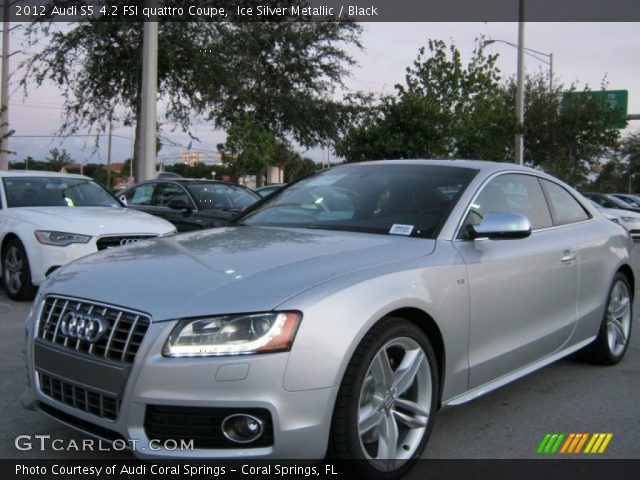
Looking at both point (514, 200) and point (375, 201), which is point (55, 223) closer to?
point (375, 201)

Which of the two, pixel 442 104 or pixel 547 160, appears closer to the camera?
pixel 442 104

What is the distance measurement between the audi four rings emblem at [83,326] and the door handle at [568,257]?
2.91 m

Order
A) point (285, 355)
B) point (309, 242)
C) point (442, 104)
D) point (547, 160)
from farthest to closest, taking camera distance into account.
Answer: point (547, 160)
point (442, 104)
point (309, 242)
point (285, 355)

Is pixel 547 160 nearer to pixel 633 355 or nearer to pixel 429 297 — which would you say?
pixel 633 355

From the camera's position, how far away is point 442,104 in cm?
2127

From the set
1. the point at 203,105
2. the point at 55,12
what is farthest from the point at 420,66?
the point at 55,12

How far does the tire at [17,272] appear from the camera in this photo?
7.18 metres

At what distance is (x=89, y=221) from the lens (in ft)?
24.1

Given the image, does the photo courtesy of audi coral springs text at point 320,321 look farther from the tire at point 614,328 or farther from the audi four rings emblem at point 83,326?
the tire at point 614,328

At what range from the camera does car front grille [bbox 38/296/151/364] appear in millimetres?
2660

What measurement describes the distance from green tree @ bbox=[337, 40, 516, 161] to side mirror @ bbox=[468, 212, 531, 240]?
14641 mm

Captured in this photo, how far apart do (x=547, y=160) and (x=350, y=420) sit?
92.7ft

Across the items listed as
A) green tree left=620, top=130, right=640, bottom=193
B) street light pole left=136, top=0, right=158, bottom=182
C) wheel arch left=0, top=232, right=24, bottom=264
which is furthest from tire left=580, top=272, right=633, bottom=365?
green tree left=620, top=130, right=640, bottom=193

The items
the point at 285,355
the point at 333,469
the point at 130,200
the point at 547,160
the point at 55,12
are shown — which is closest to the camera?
the point at 285,355
